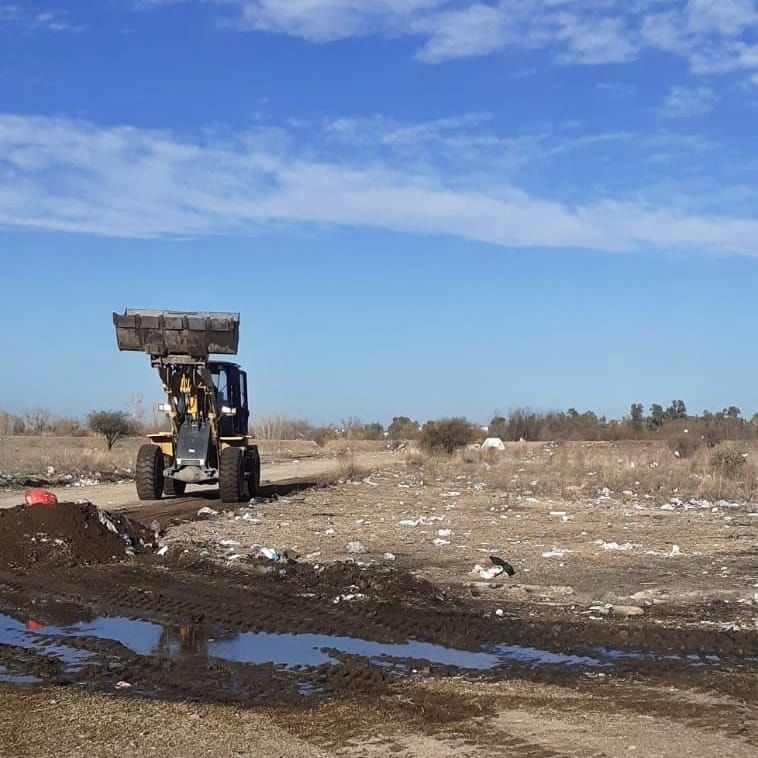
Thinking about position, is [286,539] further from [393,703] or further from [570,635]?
[393,703]

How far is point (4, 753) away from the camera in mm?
5984

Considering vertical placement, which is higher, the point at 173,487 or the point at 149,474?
the point at 149,474

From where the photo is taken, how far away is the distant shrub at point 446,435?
160ft

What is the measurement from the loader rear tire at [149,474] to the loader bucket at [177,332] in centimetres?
265

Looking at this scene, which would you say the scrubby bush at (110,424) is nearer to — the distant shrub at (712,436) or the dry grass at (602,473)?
the dry grass at (602,473)

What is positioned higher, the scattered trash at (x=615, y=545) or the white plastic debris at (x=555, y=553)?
the white plastic debris at (x=555, y=553)

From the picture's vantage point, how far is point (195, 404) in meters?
23.4

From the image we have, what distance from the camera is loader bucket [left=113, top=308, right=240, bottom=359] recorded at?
856 inches

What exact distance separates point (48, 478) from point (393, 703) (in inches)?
1072

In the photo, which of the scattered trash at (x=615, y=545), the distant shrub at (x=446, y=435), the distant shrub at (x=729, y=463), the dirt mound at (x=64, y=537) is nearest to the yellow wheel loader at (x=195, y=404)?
the dirt mound at (x=64, y=537)

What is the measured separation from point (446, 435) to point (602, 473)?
1761 centimetres

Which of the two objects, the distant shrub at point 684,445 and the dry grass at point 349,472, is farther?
the distant shrub at point 684,445

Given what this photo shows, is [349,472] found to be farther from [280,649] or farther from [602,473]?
[280,649]

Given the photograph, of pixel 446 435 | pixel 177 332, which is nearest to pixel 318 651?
pixel 177 332
